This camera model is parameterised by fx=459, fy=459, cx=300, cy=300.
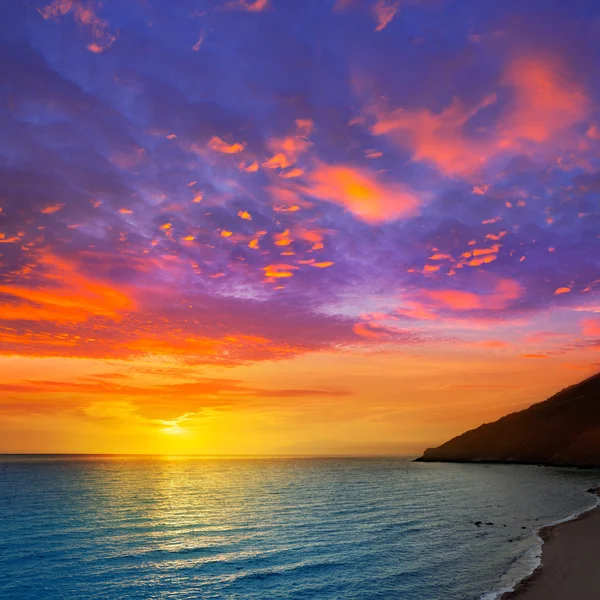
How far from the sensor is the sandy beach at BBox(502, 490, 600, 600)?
2606cm

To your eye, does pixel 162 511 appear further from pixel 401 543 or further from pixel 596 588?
pixel 596 588

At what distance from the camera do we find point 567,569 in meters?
31.3

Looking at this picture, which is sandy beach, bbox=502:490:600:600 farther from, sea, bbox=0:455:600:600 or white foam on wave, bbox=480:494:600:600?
sea, bbox=0:455:600:600

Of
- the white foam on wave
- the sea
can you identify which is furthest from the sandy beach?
the sea

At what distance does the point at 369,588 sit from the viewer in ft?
99.8

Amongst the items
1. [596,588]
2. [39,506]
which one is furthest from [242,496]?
[596,588]

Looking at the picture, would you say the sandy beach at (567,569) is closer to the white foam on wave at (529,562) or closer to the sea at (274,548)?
the white foam on wave at (529,562)

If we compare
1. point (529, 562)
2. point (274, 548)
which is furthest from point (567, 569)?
point (274, 548)

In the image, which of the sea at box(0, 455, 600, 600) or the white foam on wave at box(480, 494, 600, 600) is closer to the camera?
the white foam on wave at box(480, 494, 600, 600)

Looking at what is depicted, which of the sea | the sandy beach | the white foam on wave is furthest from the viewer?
the sea

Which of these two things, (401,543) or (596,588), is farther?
(401,543)

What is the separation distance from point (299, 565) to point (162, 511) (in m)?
41.2

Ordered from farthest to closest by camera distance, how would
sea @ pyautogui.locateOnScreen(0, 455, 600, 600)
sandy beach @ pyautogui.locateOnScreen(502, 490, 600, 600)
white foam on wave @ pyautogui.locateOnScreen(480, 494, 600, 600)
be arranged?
sea @ pyautogui.locateOnScreen(0, 455, 600, 600), white foam on wave @ pyautogui.locateOnScreen(480, 494, 600, 600), sandy beach @ pyautogui.locateOnScreen(502, 490, 600, 600)

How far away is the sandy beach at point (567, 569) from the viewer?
85.5 ft
